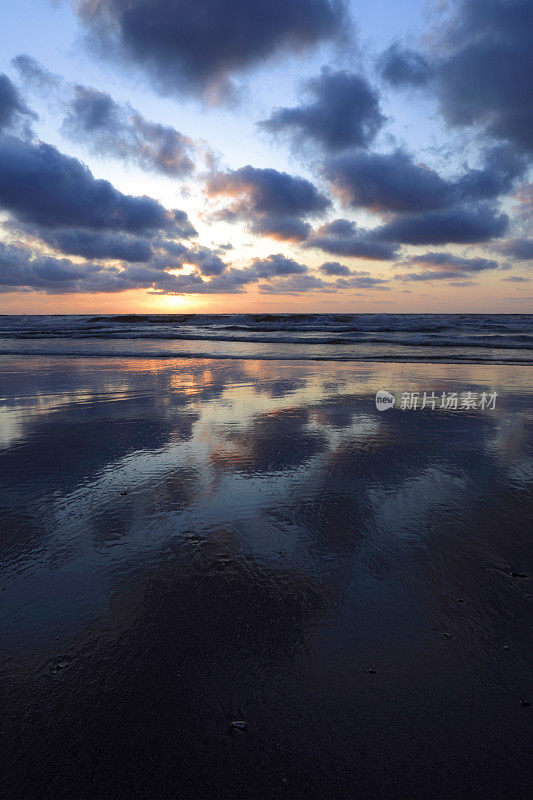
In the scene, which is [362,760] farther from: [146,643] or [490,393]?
[490,393]

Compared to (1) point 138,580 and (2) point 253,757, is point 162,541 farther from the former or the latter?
(2) point 253,757

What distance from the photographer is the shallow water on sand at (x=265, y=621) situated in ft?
4.99

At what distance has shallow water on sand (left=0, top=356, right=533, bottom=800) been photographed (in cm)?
152

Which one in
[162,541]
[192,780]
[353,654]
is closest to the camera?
[192,780]

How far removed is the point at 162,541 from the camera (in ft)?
9.64

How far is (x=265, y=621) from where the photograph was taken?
2.19m

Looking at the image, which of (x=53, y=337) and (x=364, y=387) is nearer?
(x=364, y=387)

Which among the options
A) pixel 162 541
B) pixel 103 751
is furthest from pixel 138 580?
pixel 103 751

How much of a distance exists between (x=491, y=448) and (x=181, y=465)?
3670mm

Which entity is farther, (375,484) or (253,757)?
(375,484)

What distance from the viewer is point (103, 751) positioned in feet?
5.08

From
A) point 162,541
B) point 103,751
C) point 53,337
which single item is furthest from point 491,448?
point 53,337

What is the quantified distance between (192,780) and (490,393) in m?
8.83

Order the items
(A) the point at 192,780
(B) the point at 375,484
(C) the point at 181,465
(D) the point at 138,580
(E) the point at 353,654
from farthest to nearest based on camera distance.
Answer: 1. (C) the point at 181,465
2. (B) the point at 375,484
3. (D) the point at 138,580
4. (E) the point at 353,654
5. (A) the point at 192,780
